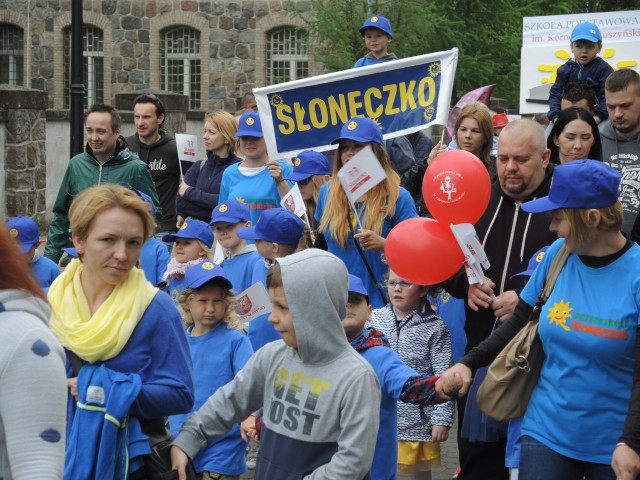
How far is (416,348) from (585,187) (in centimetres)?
184

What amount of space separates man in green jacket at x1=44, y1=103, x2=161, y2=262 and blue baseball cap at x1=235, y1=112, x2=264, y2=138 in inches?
32.2

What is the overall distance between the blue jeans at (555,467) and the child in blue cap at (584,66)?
6.22 m

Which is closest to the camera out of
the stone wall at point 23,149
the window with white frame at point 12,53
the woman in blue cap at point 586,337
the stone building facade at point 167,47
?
A: the woman in blue cap at point 586,337

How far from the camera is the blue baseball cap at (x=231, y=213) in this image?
25.7 ft

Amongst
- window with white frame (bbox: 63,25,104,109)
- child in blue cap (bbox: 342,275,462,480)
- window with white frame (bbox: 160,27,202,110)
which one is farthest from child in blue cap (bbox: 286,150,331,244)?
window with white frame (bbox: 63,25,104,109)

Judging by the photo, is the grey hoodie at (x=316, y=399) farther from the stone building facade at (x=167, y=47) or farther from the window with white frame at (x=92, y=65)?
the window with white frame at (x=92, y=65)

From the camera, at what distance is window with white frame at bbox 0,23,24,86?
30.0m

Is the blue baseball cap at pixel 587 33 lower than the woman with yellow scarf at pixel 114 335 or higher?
higher

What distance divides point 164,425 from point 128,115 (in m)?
12.9

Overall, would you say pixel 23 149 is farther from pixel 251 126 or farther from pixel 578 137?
pixel 578 137

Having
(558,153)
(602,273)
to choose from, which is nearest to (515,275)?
(602,273)

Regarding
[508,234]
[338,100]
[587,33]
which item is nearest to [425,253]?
[508,234]

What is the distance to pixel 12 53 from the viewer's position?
99.3ft

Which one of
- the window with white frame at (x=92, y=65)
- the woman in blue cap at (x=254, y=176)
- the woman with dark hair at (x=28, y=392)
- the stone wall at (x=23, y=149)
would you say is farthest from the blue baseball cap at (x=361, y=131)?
the window with white frame at (x=92, y=65)
